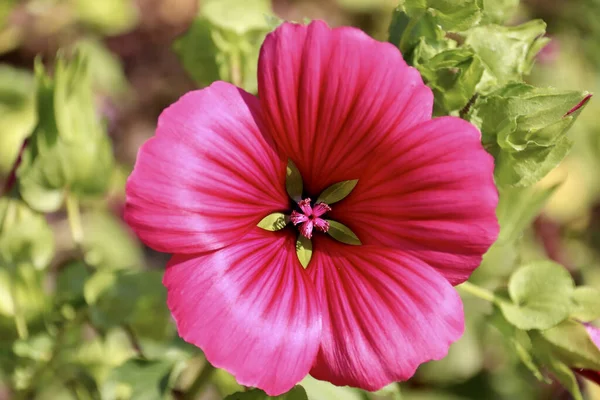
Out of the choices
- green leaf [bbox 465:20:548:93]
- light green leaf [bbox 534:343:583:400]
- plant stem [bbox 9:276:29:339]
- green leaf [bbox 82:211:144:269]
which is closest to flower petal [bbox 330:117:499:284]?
green leaf [bbox 465:20:548:93]

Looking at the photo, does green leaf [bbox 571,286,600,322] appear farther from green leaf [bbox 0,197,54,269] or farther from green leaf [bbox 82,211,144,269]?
green leaf [bbox 82,211,144,269]

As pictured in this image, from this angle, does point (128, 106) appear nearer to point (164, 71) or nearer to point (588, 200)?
point (164, 71)

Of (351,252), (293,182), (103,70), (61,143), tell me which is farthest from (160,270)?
(103,70)

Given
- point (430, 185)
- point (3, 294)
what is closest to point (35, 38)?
point (3, 294)

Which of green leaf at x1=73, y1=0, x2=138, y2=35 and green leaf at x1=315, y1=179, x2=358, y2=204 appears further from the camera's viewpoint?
green leaf at x1=73, y1=0, x2=138, y2=35

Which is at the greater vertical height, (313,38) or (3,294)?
(313,38)

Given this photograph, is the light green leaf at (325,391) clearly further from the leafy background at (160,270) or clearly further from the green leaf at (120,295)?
the green leaf at (120,295)

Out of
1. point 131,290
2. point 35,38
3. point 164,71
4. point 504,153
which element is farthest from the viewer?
point 164,71
